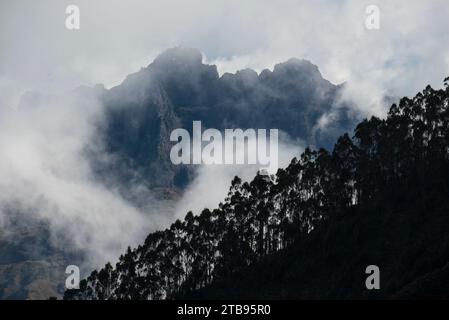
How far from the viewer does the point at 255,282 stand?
10212cm

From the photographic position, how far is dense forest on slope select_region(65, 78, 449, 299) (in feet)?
278

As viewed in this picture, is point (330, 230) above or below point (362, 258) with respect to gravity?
above

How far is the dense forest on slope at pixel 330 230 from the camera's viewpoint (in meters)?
84.8

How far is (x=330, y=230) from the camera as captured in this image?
101 m

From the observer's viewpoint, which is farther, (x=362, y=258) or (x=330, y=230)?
(x=330, y=230)

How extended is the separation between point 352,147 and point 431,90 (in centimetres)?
1743

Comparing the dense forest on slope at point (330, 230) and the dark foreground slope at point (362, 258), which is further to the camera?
the dense forest on slope at point (330, 230)

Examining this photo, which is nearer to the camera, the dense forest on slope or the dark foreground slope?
the dark foreground slope
